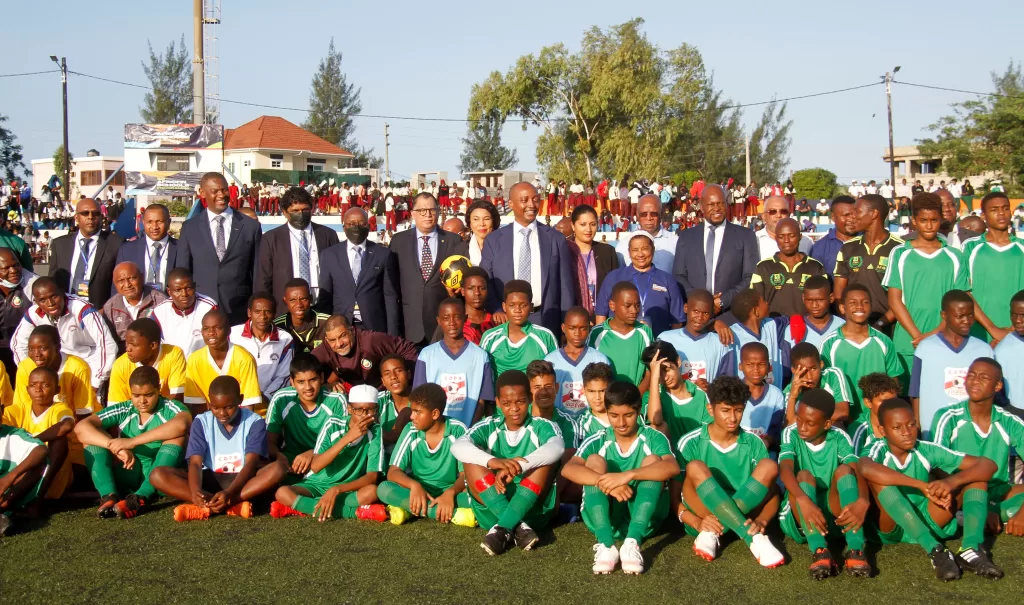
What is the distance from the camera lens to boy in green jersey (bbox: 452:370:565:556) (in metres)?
5.15

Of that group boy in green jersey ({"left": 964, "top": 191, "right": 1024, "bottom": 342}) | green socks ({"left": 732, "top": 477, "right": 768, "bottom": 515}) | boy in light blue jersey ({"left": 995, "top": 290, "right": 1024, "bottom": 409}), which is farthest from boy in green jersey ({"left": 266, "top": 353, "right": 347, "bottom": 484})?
boy in green jersey ({"left": 964, "top": 191, "right": 1024, "bottom": 342})

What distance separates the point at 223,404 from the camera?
5.80 meters

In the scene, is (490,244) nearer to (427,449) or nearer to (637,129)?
(427,449)

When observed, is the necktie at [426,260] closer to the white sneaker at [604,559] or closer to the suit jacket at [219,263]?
the suit jacket at [219,263]

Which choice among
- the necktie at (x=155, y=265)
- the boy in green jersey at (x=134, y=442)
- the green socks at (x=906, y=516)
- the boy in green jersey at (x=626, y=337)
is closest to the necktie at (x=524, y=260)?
the boy in green jersey at (x=626, y=337)

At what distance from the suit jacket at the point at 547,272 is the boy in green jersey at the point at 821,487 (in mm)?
2417

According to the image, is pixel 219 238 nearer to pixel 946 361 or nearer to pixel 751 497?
pixel 751 497

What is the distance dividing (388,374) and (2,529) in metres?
2.44

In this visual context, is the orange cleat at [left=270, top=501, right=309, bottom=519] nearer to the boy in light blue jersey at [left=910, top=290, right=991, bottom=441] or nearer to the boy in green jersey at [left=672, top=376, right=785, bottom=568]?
the boy in green jersey at [left=672, top=376, right=785, bottom=568]

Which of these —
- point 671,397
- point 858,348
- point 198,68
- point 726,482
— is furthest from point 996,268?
point 198,68

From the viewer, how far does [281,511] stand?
5762 millimetres

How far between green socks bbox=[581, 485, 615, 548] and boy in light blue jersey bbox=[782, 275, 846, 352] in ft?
6.79

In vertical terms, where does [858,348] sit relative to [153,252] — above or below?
below

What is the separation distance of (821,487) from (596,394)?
140 cm
